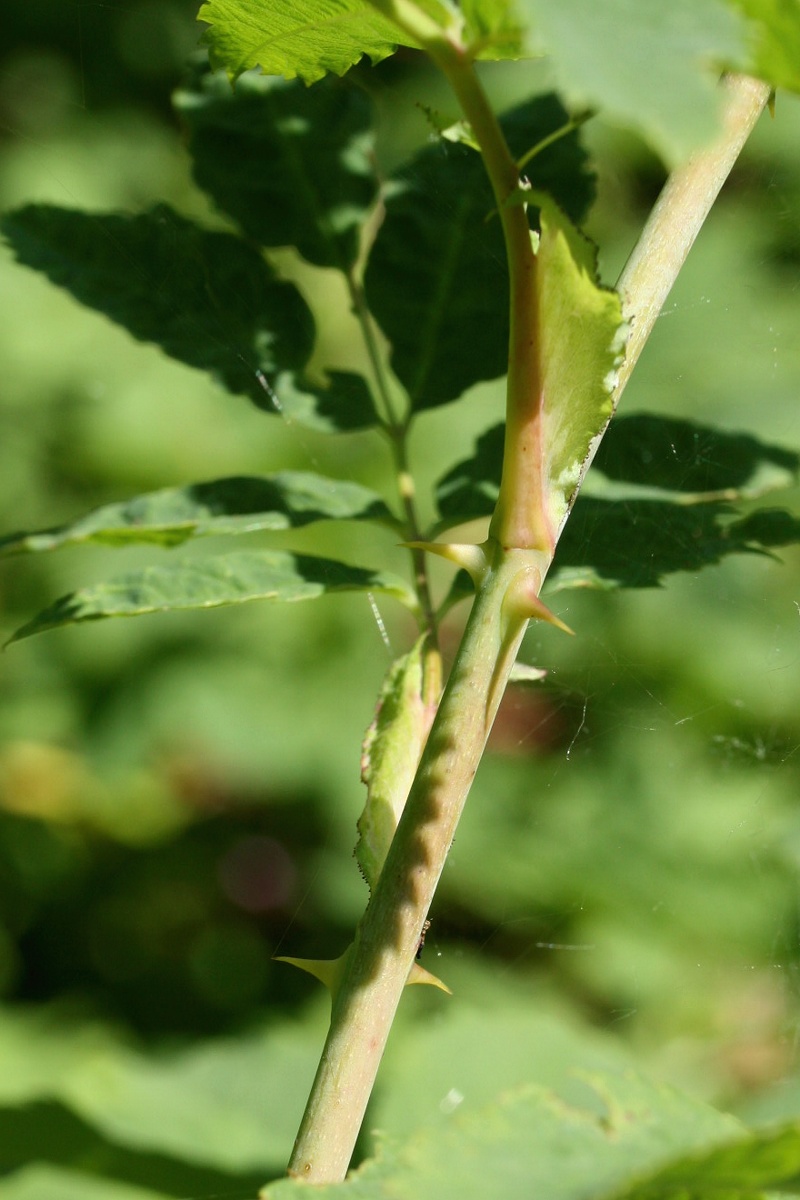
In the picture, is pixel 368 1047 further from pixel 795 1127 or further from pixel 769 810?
pixel 769 810

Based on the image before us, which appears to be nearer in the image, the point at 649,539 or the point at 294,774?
the point at 649,539

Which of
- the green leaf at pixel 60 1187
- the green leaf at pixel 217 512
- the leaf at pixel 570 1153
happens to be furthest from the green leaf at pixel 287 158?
the green leaf at pixel 60 1187

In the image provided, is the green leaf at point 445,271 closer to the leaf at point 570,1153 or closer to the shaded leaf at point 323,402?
the shaded leaf at point 323,402

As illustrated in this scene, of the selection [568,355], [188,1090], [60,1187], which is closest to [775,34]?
[568,355]

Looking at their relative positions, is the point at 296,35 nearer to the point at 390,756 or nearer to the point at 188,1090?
the point at 390,756

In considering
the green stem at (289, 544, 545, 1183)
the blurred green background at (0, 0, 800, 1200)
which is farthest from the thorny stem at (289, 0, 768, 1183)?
the blurred green background at (0, 0, 800, 1200)
